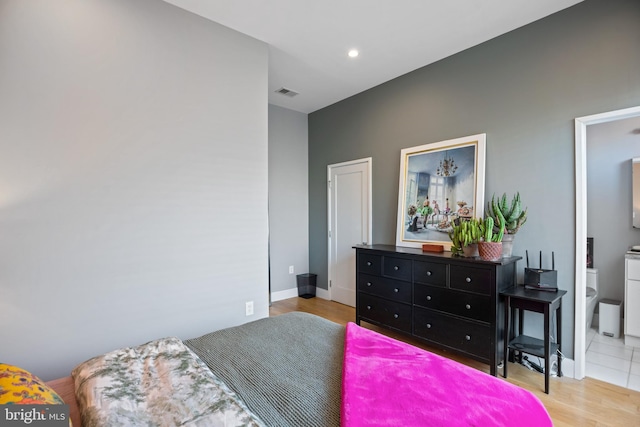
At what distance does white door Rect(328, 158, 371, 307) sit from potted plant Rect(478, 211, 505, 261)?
165 centimetres

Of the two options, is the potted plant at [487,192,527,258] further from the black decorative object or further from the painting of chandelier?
the painting of chandelier

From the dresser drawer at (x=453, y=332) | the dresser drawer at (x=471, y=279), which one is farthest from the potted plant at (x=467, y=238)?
the dresser drawer at (x=453, y=332)

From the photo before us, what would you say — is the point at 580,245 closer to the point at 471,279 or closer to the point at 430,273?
the point at 471,279

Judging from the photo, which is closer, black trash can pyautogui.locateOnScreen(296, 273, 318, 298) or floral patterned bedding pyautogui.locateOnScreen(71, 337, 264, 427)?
floral patterned bedding pyautogui.locateOnScreen(71, 337, 264, 427)

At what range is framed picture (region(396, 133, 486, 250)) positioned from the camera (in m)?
2.93

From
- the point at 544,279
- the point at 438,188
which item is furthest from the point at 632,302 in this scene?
the point at 438,188

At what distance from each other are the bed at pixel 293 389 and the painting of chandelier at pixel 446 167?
7.12ft

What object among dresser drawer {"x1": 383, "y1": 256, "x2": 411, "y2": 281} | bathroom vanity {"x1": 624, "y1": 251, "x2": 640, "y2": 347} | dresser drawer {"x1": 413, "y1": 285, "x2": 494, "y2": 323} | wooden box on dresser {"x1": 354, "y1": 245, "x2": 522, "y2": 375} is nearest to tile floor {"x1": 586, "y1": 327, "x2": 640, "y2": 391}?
bathroom vanity {"x1": 624, "y1": 251, "x2": 640, "y2": 347}

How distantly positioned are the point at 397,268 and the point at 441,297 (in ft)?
1.63

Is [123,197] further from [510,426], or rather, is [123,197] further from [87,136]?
[510,426]

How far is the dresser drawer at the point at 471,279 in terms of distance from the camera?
2.37 meters

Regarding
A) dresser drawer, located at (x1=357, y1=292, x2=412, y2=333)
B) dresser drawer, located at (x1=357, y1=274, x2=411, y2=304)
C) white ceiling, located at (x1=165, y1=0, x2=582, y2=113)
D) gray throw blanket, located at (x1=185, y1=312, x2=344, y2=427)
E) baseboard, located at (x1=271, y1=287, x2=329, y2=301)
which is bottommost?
baseboard, located at (x1=271, y1=287, x2=329, y2=301)

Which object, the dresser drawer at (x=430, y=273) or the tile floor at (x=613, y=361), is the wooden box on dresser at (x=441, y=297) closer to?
the dresser drawer at (x=430, y=273)

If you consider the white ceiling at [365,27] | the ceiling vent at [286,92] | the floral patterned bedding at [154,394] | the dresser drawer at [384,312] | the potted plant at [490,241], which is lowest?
the dresser drawer at [384,312]
